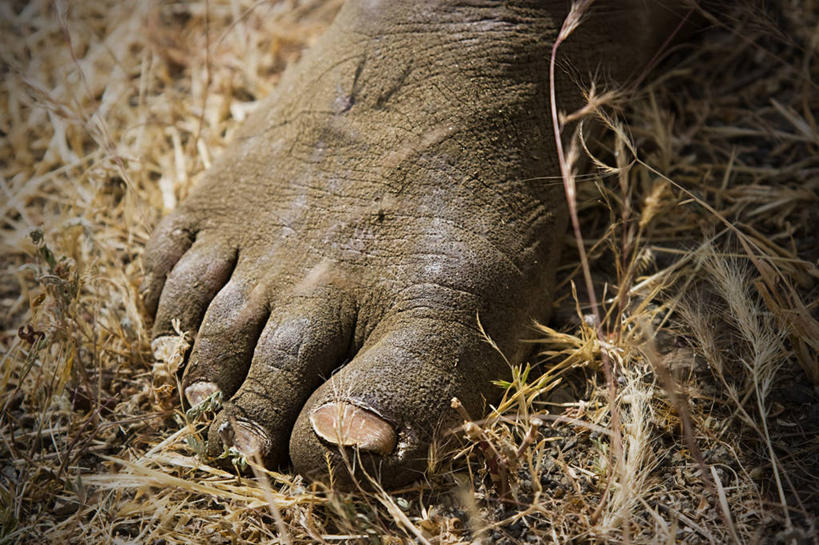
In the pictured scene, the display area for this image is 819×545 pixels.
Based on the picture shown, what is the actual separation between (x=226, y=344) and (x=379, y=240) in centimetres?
35

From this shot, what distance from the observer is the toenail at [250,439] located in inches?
47.3

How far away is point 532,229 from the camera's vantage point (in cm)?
137

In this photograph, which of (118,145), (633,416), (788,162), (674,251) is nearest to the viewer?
(633,416)

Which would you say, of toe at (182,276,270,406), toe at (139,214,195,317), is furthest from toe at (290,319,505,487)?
toe at (139,214,195,317)

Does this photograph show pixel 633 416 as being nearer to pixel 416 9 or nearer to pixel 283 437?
pixel 283 437

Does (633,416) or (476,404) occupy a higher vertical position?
(476,404)

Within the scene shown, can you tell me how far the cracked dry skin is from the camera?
47.3 inches

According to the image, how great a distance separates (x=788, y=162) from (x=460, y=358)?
1.05 m

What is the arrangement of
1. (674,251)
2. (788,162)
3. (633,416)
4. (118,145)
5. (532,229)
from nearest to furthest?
(633,416) → (532,229) → (674,251) → (788,162) → (118,145)

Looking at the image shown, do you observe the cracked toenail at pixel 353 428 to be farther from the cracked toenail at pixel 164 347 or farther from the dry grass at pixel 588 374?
the cracked toenail at pixel 164 347

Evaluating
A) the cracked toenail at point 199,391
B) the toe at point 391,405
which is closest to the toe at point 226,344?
the cracked toenail at point 199,391

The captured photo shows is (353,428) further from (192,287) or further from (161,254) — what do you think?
(161,254)

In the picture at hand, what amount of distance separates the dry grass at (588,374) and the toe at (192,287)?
113mm

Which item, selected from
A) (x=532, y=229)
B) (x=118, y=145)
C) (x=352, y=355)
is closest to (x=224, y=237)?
(x=352, y=355)
